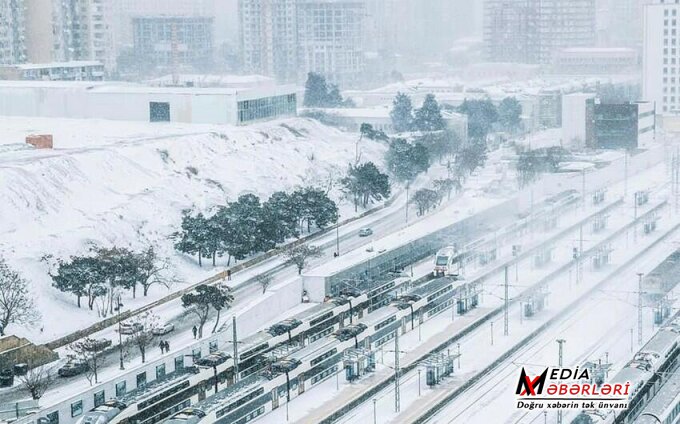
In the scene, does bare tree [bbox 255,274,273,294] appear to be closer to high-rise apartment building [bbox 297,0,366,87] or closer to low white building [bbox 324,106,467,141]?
low white building [bbox 324,106,467,141]

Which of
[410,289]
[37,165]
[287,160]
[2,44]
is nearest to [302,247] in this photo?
[410,289]

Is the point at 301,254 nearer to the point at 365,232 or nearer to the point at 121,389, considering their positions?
the point at 365,232

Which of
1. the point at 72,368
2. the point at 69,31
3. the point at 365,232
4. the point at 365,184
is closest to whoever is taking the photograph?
the point at 72,368

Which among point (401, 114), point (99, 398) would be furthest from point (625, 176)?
point (99, 398)

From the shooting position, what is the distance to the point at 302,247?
34.7 feet

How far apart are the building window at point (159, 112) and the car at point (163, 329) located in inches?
292

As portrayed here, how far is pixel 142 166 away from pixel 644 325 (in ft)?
20.3

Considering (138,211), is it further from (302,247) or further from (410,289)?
(410,289)

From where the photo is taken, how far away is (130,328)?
28.1 feet

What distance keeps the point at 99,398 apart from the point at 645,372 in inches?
123

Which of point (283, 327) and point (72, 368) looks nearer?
point (72, 368)

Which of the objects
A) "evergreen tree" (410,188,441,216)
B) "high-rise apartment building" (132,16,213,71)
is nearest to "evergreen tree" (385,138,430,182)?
"evergreen tree" (410,188,441,216)
